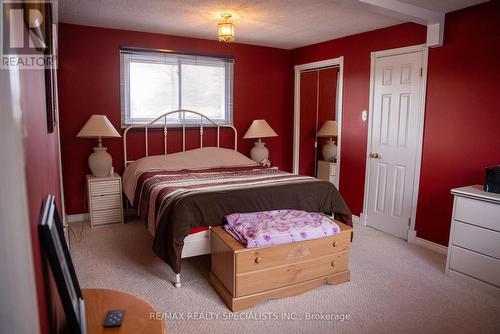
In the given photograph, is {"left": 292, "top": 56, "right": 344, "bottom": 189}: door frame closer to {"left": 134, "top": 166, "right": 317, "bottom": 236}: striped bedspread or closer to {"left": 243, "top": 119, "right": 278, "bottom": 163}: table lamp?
{"left": 243, "top": 119, "right": 278, "bottom": 163}: table lamp

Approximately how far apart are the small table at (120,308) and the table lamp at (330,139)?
3.76 meters

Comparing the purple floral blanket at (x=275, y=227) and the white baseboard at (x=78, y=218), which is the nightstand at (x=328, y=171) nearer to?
the purple floral blanket at (x=275, y=227)

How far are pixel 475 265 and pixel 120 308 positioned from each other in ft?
8.68

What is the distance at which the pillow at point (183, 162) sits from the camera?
13.3ft

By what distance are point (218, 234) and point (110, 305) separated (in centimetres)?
130

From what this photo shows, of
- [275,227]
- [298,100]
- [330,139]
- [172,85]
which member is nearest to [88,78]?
[172,85]

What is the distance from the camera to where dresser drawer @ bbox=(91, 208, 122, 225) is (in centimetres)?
409

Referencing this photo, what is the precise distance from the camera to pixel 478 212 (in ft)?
9.06

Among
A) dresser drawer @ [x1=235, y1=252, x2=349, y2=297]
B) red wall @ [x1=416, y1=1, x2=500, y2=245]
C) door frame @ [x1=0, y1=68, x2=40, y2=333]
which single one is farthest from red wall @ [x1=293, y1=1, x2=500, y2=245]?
door frame @ [x1=0, y1=68, x2=40, y2=333]

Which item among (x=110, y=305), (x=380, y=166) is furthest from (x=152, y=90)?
(x=110, y=305)

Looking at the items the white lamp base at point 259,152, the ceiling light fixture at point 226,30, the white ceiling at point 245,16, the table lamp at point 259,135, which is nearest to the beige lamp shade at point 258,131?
the table lamp at point 259,135

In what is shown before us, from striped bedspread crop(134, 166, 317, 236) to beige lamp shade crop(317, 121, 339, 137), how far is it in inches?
45.9

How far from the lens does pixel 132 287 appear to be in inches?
109

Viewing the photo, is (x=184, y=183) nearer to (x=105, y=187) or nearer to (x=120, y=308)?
(x=105, y=187)
